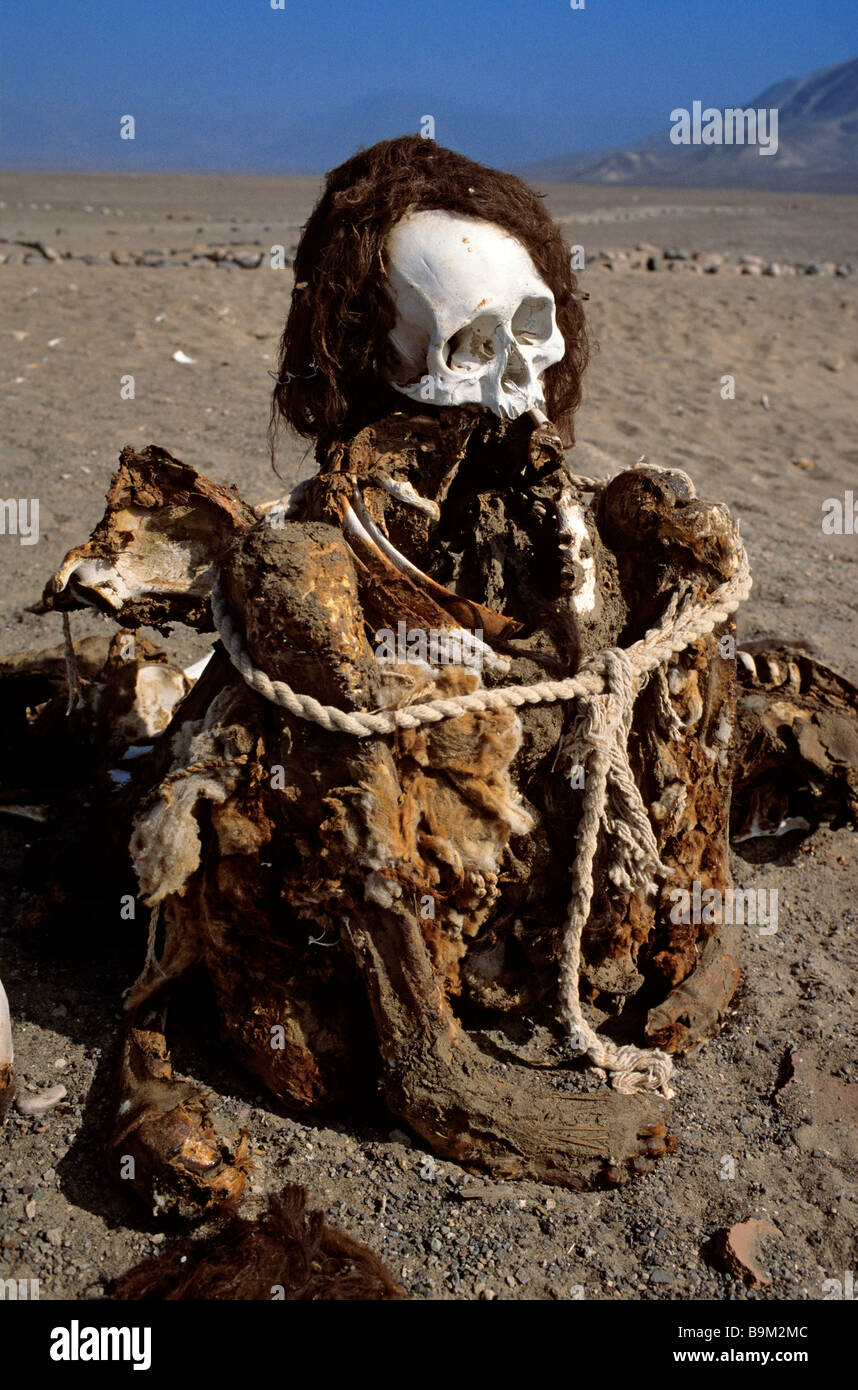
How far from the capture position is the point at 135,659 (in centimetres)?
307

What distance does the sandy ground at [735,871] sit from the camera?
76.6 inches

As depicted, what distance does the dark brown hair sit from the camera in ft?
6.84

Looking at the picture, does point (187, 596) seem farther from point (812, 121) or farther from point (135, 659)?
point (812, 121)

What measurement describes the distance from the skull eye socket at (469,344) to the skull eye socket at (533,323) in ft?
0.27

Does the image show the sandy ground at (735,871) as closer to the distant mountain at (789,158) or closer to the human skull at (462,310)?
the human skull at (462,310)

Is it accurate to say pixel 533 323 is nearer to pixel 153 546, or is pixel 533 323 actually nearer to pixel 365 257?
pixel 365 257

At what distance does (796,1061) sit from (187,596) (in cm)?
169

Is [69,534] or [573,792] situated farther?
[69,534]

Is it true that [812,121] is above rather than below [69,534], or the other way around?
above

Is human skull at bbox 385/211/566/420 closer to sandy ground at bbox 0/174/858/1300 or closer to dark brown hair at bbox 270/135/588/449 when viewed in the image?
dark brown hair at bbox 270/135/588/449

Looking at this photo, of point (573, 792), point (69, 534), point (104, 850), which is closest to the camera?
point (573, 792)

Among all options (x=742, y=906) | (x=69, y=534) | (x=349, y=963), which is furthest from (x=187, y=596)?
(x=69, y=534)

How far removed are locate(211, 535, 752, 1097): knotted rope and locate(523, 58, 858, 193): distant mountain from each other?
72749mm

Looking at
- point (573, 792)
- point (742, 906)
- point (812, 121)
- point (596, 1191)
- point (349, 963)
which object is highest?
point (812, 121)
